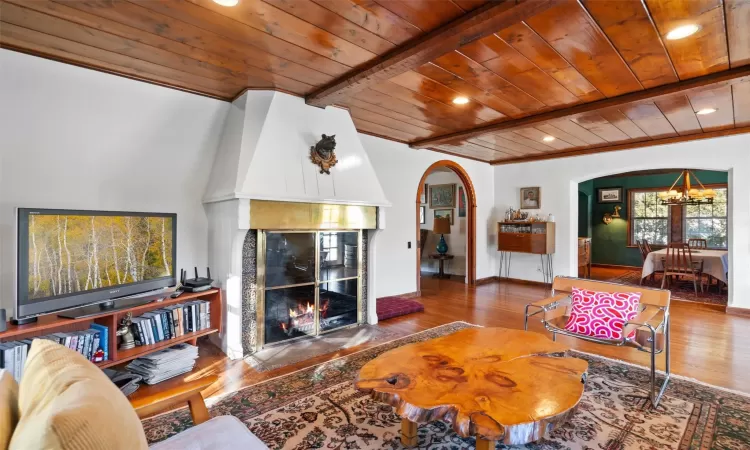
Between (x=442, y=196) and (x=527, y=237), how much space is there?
2207 mm

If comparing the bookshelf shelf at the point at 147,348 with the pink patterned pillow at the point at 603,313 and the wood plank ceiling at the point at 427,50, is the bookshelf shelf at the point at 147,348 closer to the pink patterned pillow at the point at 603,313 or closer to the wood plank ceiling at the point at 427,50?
the wood plank ceiling at the point at 427,50

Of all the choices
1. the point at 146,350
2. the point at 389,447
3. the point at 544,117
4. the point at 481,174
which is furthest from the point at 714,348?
the point at 146,350

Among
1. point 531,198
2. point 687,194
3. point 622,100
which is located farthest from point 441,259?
point 622,100

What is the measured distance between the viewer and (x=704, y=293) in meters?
6.00

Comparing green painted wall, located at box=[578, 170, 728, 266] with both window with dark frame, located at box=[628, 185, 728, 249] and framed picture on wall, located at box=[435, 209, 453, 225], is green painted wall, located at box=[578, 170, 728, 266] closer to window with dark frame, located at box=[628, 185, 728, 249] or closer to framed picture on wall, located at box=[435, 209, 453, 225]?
window with dark frame, located at box=[628, 185, 728, 249]

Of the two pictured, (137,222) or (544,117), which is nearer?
(137,222)

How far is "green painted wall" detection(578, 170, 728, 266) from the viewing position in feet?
29.9

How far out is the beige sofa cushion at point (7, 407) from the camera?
823 millimetres

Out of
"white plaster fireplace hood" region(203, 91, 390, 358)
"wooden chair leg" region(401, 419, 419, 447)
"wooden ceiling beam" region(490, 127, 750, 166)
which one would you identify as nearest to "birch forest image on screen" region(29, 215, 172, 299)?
"white plaster fireplace hood" region(203, 91, 390, 358)

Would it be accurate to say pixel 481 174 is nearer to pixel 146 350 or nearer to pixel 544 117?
pixel 544 117

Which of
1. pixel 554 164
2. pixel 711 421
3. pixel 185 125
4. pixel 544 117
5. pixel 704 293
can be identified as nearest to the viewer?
pixel 711 421

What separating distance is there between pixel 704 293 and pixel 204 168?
764cm

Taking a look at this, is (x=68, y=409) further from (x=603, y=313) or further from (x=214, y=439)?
(x=603, y=313)

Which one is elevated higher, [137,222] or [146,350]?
[137,222]
